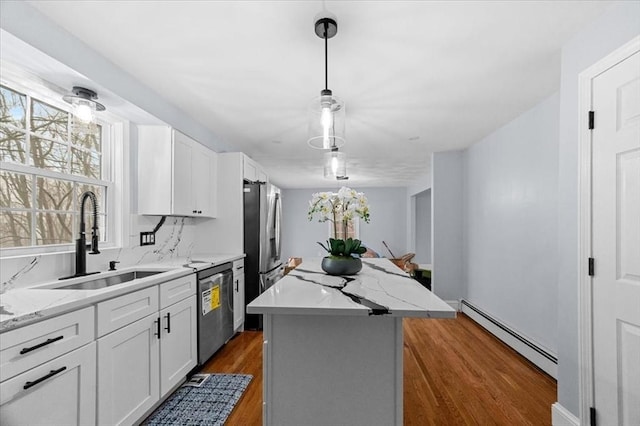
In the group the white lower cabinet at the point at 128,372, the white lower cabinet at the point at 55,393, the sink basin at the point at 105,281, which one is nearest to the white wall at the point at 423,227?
the sink basin at the point at 105,281

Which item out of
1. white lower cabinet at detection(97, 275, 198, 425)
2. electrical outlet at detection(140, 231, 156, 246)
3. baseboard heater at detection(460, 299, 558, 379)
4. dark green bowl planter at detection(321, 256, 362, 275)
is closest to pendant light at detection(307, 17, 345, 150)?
dark green bowl planter at detection(321, 256, 362, 275)

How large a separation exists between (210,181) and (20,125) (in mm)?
1833

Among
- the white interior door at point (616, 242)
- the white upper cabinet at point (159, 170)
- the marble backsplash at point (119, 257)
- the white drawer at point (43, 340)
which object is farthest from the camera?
the white upper cabinet at point (159, 170)

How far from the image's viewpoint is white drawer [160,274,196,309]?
2188mm

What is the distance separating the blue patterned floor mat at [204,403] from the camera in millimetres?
2039

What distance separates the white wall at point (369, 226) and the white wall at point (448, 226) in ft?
14.5

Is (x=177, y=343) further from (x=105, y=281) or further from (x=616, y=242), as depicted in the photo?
(x=616, y=242)

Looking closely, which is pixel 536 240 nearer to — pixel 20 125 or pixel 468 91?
pixel 468 91

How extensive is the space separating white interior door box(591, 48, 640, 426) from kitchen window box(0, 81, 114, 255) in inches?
132

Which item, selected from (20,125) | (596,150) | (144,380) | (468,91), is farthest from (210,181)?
(596,150)

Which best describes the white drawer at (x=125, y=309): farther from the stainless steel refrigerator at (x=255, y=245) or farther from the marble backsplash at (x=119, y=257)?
the stainless steel refrigerator at (x=255, y=245)

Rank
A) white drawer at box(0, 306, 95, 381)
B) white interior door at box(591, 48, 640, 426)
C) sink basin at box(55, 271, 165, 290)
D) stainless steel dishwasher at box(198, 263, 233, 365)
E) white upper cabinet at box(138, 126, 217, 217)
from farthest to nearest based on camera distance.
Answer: white upper cabinet at box(138, 126, 217, 217)
stainless steel dishwasher at box(198, 263, 233, 365)
sink basin at box(55, 271, 165, 290)
white interior door at box(591, 48, 640, 426)
white drawer at box(0, 306, 95, 381)

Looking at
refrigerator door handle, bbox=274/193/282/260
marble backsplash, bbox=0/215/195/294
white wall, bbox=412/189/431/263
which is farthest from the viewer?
white wall, bbox=412/189/431/263

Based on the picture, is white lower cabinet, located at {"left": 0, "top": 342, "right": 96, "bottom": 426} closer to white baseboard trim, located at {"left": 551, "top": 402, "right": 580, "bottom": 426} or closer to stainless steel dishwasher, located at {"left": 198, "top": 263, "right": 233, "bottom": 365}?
stainless steel dishwasher, located at {"left": 198, "top": 263, "right": 233, "bottom": 365}
